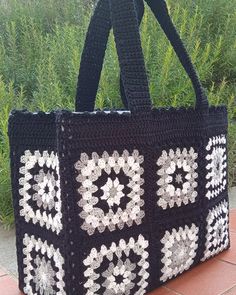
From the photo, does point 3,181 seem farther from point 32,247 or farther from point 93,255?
point 93,255

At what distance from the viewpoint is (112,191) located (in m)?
0.62

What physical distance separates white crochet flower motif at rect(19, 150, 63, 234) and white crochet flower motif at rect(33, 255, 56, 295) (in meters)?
0.06

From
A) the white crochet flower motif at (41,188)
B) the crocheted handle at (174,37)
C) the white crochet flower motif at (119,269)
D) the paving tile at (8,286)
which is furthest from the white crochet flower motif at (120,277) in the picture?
the crocheted handle at (174,37)

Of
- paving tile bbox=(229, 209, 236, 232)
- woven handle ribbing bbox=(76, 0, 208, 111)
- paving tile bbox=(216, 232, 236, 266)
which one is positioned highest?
woven handle ribbing bbox=(76, 0, 208, 111)

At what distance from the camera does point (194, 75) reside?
0.80m

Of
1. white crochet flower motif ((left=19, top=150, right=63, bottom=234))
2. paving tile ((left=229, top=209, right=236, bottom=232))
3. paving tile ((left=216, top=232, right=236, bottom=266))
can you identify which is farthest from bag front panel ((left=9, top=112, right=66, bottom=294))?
paving tile ((left=229, top=209, right=236, bottom=232))

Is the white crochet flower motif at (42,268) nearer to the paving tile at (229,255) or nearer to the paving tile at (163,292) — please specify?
the paving tile at (163,292)

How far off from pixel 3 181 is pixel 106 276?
596 mm

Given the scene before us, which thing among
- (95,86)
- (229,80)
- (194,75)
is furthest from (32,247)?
(229,80)

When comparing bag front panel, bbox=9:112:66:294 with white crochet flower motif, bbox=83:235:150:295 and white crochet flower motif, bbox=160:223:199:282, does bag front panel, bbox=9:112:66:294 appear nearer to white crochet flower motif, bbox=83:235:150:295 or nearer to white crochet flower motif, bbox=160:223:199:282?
white crochet flower motif, bbox=83:235:150:295

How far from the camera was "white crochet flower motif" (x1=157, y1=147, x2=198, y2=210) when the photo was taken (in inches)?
27.5

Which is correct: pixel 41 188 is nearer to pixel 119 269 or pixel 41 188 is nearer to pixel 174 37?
pixel 119 269

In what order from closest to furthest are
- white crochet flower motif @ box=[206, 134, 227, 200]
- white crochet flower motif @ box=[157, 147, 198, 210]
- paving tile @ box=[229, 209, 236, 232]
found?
white crochet flower motif @ box=[157, 147, 198, 210], white crochet flower motif @ box=[206, 134, 227, 200], paving tile @ box=[229, 209, 236, 232]

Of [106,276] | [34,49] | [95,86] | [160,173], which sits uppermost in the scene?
[34,49]
